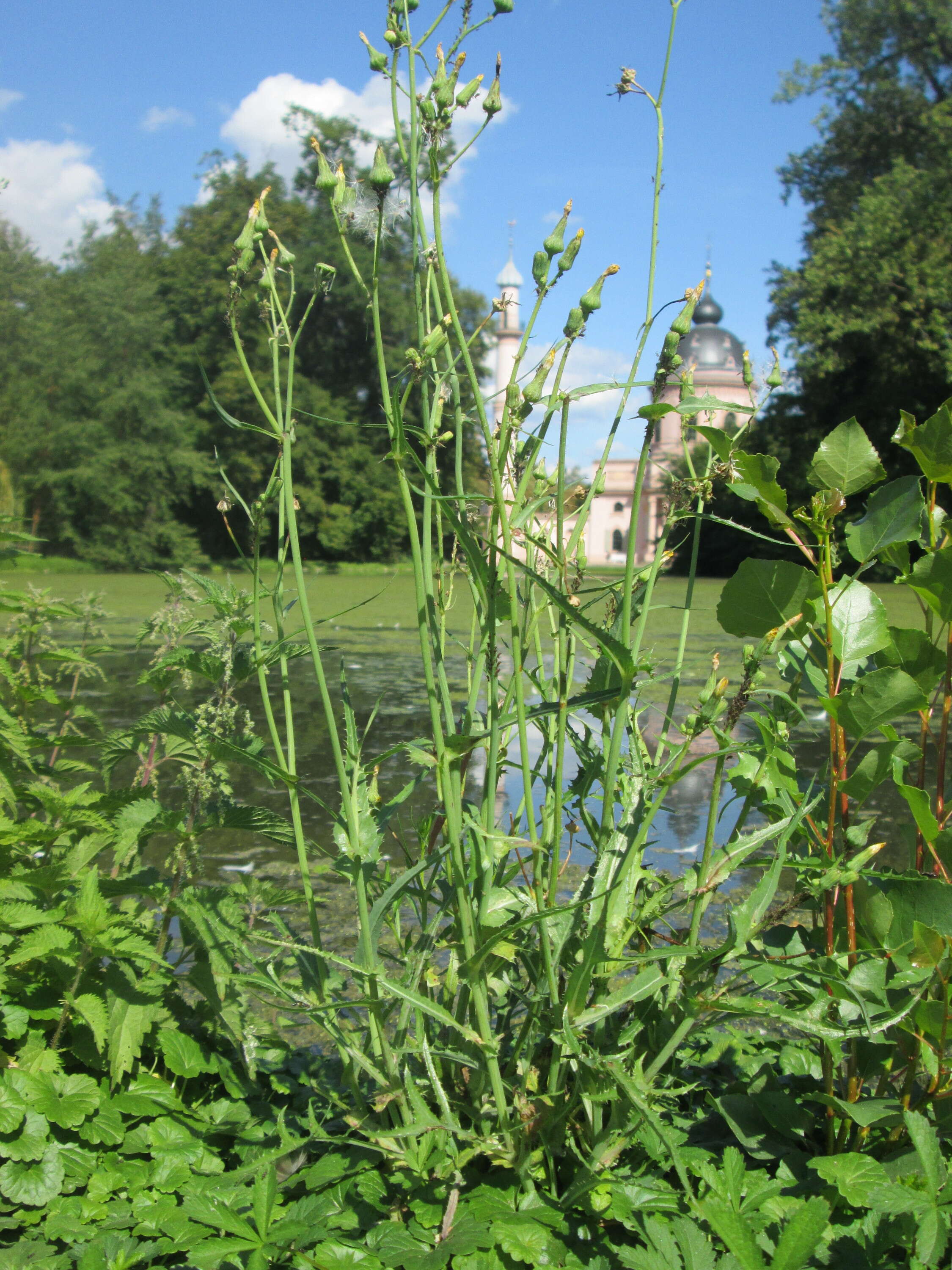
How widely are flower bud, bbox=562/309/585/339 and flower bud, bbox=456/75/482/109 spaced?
24cm

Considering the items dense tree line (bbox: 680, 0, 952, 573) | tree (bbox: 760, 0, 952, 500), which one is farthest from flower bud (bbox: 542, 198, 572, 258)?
tree (bbox: 760, 0, 952, 500)

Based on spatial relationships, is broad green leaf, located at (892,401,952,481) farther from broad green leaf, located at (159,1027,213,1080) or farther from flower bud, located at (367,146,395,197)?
broad green leaf, located at (159,1027,213,1080)

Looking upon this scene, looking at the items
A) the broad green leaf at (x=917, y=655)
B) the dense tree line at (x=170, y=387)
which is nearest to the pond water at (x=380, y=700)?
the broad green leaf at (x=917, y=655)

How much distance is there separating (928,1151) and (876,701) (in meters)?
0.42

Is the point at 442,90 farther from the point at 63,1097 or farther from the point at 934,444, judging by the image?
the point at 63,1097

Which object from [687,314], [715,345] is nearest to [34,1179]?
[687,314]

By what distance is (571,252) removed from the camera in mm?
958

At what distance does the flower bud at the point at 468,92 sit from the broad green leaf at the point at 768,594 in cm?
54

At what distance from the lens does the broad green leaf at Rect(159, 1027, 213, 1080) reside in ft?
4.15

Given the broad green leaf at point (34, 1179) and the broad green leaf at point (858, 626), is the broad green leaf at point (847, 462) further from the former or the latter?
the broad green leaf at point (34, 1179)

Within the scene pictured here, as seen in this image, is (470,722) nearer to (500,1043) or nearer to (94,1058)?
(500,1043)

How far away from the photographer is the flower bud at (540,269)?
0.96 m

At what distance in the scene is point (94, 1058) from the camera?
4.18ft

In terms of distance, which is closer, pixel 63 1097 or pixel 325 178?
pixel 325 178
